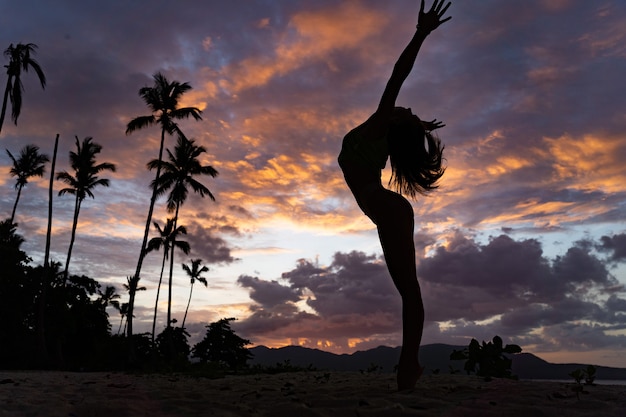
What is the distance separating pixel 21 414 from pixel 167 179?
29084 millimetres

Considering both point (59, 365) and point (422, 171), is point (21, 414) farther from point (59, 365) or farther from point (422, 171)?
point (59, 365)

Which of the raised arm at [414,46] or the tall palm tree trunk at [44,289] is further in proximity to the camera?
the tall palm tree trunk at [44,289]

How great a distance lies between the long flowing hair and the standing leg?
2.23ft

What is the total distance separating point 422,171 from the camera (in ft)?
17.4

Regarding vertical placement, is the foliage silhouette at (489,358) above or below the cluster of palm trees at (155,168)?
below

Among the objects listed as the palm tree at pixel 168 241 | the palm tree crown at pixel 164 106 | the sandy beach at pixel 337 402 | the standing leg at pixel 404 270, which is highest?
the palm tree crown at pixel 164 106

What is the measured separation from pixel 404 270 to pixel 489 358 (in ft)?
9.63

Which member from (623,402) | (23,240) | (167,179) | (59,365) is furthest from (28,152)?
(623,402)

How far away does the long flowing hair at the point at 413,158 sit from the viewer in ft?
16.7

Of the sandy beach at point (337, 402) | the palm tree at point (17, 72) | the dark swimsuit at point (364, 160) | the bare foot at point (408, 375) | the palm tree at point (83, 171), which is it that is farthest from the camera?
the palm tree at point (83, 171)

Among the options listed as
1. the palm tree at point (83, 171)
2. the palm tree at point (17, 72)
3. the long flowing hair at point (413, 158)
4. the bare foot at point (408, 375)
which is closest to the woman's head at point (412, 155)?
the long flowing hair at point (413, 158)

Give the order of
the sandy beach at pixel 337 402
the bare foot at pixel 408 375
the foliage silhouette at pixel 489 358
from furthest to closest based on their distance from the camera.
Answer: the foliage silhouette at pixel 489 358
the bare foot at pixel 408 375
the sandy beach at pixel 337 402

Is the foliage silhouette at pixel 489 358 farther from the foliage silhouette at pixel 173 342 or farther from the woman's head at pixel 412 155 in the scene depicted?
the foliage silhouette at pixel 173 342

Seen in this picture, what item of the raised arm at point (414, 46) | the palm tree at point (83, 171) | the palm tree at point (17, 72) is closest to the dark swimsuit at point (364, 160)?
the raised arm at point (414, 46)
